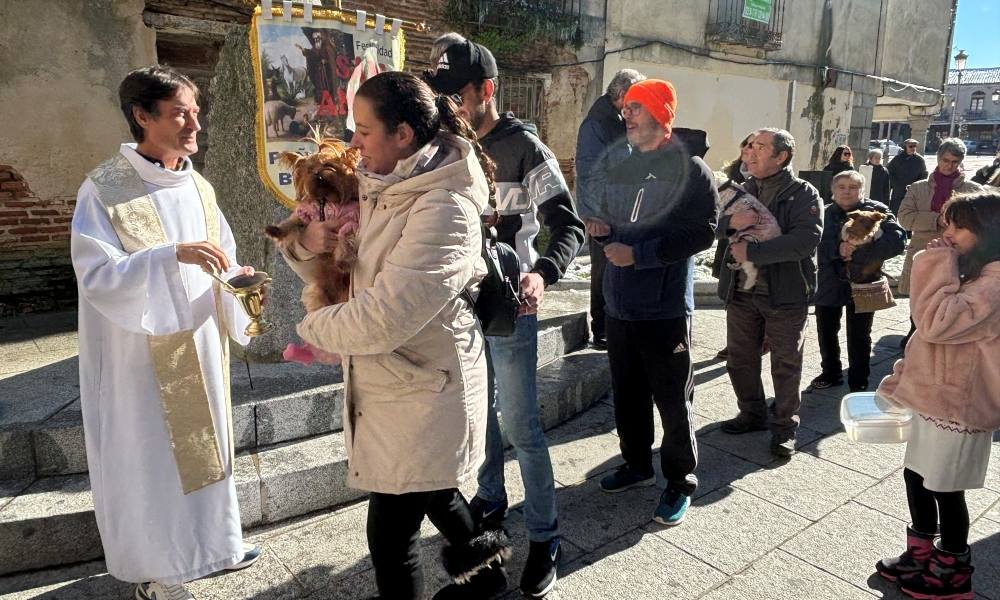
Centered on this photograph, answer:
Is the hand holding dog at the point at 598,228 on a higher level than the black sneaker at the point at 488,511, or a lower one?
higher

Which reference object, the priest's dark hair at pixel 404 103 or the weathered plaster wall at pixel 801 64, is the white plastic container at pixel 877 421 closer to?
the priest's dark hair at pixel 404 103

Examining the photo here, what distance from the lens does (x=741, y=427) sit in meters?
4.28

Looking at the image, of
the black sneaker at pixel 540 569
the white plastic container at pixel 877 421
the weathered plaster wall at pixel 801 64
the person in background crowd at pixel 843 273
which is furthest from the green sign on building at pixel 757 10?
the black sneaker at pixel 540 569

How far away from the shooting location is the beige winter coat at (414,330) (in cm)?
183

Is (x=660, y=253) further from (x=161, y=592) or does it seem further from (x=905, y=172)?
(x=905, y=172)

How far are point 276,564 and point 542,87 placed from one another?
10272mm

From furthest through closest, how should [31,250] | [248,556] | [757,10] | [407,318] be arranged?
[757,10] < [31,250] < [248,556] < [407,318]

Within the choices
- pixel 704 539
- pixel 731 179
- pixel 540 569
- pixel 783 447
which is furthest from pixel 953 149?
pixel 540 569

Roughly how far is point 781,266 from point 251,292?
2.96m

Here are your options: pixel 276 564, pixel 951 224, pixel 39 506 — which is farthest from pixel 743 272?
pixel 39 506

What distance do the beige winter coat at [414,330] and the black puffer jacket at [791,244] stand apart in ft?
7.72

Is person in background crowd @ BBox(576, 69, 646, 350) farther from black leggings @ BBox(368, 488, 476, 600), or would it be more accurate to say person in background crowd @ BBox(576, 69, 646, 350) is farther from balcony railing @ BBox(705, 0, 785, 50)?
balcony railing @ BBox(705, 0, 785, 50)

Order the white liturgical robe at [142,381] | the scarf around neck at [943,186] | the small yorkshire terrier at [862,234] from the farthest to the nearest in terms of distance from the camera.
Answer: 1. the scarf around neck at [943,186]
2. the small yorkshire terrier at [862,234]
3. the white liturgical robe at [142,381]

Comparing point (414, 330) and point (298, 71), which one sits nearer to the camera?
point (414, 330)
